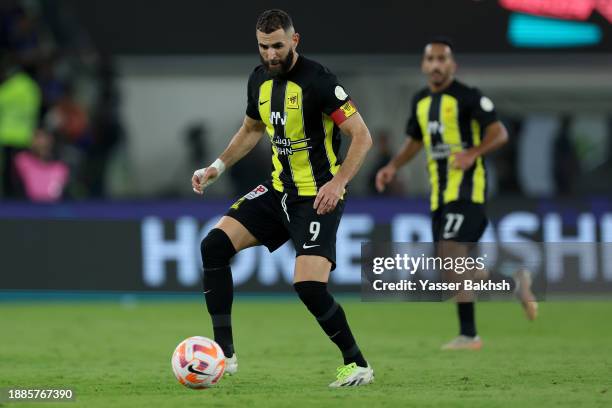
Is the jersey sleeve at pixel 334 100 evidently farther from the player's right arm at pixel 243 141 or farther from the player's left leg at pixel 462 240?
the player's left leg at pixel 462 240

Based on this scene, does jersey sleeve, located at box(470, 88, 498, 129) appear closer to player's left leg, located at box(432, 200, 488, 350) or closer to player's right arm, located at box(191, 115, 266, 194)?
player's left leg, located at box(432, 200, 488, 350)

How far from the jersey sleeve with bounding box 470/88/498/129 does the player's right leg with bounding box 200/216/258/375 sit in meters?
2.92

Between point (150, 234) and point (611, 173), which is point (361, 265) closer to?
point (150, 234)

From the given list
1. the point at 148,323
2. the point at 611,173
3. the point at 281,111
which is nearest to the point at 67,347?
the point at 148,323

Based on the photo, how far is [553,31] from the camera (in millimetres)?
16234

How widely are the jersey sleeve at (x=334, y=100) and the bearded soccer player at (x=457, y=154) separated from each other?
8.81 ft

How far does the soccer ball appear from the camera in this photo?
7586 mm

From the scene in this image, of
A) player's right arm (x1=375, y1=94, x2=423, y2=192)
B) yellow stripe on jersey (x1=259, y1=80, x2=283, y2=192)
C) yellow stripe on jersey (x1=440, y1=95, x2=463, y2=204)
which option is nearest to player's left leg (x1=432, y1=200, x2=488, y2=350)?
yellow stripe on jersey (x1=440, y1=95, x2=463, y2=204)

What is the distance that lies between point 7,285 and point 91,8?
5065 mm

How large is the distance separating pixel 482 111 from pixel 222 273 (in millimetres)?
3158

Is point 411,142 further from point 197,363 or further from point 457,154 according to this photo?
point 197,363

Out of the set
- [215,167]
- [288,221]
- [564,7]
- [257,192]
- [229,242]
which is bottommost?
[229,242]

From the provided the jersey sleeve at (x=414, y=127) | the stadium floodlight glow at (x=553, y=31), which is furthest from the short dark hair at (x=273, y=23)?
the stadium floodlight glow at (x=553, y=31)

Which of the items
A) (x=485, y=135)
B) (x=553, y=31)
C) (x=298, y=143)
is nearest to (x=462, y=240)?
(x=485, y=135)
